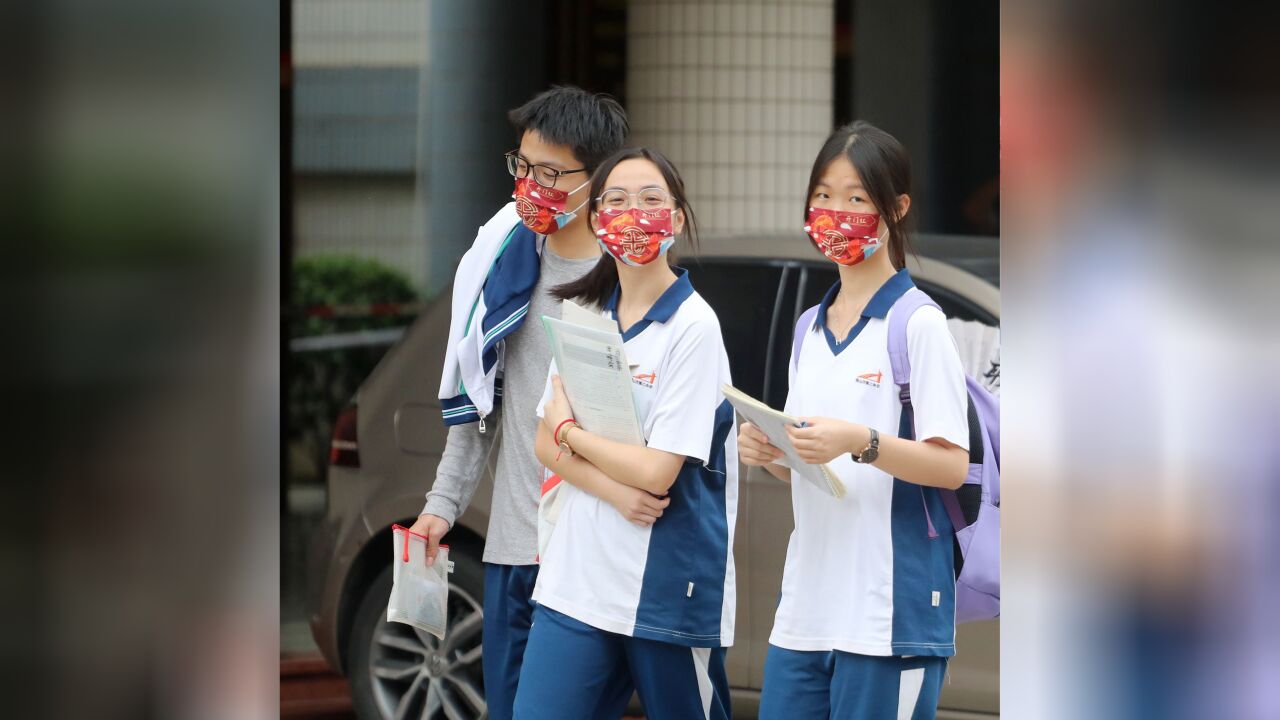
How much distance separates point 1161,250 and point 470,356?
177cm

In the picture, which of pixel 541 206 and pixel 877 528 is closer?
pixel 877 528

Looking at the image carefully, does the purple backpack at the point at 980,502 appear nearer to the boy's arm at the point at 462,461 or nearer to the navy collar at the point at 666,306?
the navy collar at the point at 666,306

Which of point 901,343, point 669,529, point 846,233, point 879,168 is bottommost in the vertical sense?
point 669,529

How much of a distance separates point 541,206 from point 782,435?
0.84 metres

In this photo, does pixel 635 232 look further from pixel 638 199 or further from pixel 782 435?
pixel 782 435

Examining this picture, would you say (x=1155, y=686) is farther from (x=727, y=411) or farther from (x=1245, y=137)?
(x=727, y=411)

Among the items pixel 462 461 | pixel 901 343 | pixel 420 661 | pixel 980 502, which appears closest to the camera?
pixel 901 343

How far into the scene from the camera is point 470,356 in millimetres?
3479

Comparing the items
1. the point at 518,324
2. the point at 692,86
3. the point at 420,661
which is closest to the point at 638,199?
the point at 518,324

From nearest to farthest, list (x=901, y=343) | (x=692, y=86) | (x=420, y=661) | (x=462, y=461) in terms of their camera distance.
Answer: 1. (x=901, y=343)
2. (x=462, y=461)
3. (x=420, y=661)
4. (x=692, y=86)

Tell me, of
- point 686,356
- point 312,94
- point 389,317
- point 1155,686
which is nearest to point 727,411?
point 686,356

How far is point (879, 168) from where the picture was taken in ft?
9.86

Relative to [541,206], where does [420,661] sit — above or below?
below

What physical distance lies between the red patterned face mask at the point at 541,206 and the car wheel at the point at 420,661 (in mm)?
1482
